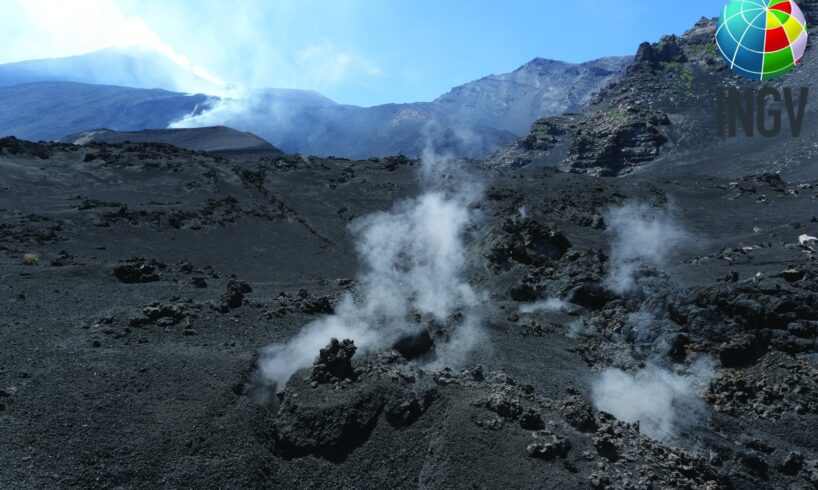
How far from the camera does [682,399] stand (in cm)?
1152

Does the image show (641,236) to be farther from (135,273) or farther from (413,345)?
(135,273)

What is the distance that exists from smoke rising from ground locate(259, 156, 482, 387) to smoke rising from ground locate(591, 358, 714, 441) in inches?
133

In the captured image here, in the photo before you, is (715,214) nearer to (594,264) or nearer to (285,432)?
(594,264)

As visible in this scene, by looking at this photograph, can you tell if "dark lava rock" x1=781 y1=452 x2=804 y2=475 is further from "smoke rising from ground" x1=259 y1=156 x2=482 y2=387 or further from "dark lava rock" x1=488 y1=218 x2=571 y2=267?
"dark lava rock" x1=488 y1=218 x2=571 y2=267

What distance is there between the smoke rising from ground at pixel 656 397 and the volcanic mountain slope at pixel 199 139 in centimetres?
6604

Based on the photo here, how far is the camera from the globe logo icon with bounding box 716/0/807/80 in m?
21.9

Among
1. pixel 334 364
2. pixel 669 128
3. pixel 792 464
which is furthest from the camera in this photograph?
pixel 669 128

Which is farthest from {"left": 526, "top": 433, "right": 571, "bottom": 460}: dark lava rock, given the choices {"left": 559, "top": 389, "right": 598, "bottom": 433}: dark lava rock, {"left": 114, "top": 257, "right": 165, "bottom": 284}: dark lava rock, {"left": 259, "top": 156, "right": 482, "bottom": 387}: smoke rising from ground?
{"left": 114, "top": 257, "right": 165, "bottom": 284}: dark lava rock

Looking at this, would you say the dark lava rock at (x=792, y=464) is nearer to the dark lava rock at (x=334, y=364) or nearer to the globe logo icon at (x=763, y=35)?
the dark lava rock at (x=334, y=364)

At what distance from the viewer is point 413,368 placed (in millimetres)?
11133

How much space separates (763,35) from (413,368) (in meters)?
21.1

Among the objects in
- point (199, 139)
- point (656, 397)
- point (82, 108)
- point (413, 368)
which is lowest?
point (656, 397)

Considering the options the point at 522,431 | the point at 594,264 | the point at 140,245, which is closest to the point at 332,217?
the point at 140,245

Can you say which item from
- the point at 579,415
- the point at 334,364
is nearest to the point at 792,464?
the point at 579,415
